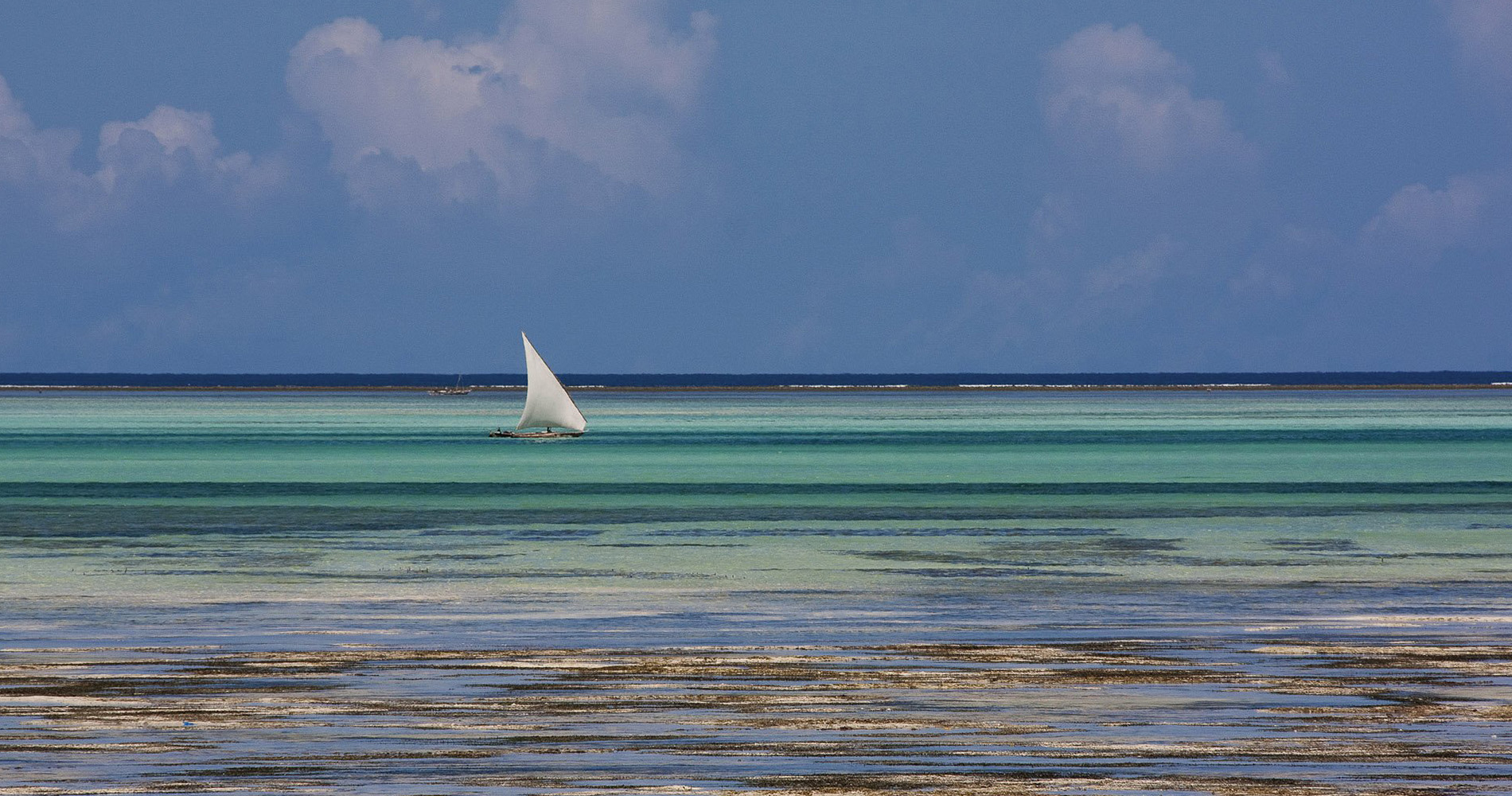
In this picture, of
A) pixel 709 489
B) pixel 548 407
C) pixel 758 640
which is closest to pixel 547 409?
pixel 548 407

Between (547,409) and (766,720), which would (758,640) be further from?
(547,409)

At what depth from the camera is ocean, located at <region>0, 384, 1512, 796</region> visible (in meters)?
12.4

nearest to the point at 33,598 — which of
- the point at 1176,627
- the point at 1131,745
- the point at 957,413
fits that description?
the point at 1176,627

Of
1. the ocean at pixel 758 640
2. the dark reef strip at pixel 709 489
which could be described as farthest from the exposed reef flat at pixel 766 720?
the dark reef strip at pixel 709 489

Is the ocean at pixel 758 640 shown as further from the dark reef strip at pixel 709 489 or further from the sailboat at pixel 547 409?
the sailboat at pixel 547 409

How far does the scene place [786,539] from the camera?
3447cm

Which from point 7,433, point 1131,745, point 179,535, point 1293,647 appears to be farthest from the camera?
point 7,433

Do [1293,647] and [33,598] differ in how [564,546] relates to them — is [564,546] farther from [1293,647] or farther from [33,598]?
[1293,647]

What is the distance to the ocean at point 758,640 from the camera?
12.4 meters

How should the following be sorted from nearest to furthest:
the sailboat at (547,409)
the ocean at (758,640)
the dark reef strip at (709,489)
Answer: the ocean at (758,640)
the dark reef strip at (709,489)
the sailboat at (547,409)

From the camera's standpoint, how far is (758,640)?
18.9 metres

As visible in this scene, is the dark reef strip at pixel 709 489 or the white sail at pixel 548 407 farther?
the white sail at pixel 548 407

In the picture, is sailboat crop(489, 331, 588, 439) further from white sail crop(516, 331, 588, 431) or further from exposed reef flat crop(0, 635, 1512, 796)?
exposed reef flat crop(0, 635, 1512, 796)

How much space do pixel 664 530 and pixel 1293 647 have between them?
20339 millimetres
